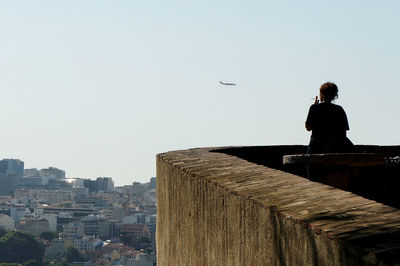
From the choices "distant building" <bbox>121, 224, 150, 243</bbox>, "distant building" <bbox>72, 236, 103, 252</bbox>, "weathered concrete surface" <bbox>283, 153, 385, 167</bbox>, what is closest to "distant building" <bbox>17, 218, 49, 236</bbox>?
"distant building" <bbox>72, 236, 103, 252</bbox>

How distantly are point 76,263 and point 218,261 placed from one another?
→ 418 feet

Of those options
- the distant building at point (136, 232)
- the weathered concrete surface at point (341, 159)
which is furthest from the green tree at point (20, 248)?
the weathered concrete surface at point (341, 159)

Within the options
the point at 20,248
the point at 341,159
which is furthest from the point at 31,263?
the point at 341,159

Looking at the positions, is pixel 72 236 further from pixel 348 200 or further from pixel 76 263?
pixel 348 200

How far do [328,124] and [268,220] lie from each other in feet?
7.87

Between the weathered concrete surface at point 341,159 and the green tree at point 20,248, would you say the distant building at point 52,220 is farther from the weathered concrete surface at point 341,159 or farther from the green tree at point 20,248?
the weathered concrete surface at point 341,159

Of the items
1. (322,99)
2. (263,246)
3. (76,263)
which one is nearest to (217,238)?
(263,246)

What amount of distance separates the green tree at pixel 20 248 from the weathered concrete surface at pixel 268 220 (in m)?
121

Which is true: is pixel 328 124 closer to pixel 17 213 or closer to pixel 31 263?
pixel 31 263

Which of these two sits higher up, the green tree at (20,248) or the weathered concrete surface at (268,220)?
the green tree at (20,248)

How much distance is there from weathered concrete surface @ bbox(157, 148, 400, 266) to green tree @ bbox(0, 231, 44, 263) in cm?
12061

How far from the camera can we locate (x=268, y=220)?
2.36 metres

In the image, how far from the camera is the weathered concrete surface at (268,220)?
181 cm

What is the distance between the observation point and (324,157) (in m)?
3.94
